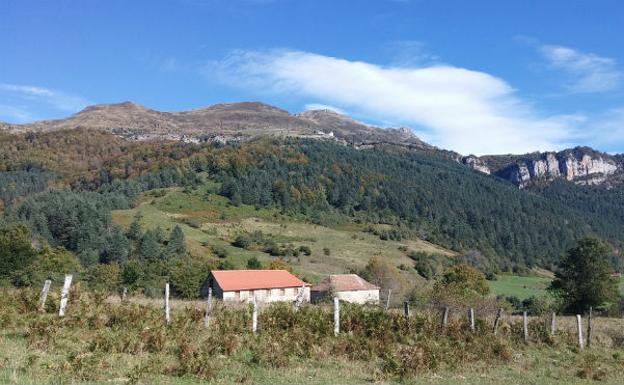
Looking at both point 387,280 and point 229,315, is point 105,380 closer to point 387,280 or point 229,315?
point 229,315

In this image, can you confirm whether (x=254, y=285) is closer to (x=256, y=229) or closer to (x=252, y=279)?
(x=252, y=279)

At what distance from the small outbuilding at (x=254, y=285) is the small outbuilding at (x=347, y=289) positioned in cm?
228

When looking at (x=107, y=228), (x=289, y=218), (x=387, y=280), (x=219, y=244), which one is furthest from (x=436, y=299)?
(x=289, y=218)

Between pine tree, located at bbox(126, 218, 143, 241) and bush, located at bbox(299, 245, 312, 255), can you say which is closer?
pine tree, located at bbox(126, 218, 143, 241)

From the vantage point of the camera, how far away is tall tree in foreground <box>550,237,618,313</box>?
54.7 m

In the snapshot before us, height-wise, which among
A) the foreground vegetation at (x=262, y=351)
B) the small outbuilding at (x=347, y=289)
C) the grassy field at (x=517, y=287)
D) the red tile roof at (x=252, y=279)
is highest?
the foreground vegetation at (x=262, y=351)

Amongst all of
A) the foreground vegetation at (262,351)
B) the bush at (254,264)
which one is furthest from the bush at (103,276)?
the foreground vegetation at (262,351)

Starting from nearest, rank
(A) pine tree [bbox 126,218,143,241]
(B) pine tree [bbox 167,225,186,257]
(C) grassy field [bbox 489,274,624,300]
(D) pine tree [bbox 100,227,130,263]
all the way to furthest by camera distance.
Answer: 1. (C) grassy field [bbox 489,274,624,300]
2. (D) pine tree [bbox 100,227,130,263]
3. (B) pine tree [bbox 167,225,186,257]
4. (A) pine tree [bbox 126,218,143,241]

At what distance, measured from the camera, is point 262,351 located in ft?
47.8

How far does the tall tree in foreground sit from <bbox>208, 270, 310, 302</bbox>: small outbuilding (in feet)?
103

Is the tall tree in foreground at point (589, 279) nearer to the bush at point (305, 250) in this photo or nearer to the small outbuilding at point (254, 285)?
the small outbuilding at point (254, 285)

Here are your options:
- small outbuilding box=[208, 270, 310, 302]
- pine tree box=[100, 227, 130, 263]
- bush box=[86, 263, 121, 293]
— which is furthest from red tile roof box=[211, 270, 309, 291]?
pine tree box=[100, 227, 130, 263]

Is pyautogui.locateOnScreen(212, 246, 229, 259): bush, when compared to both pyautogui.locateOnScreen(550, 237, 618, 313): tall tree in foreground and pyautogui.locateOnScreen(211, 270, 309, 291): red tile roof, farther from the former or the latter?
pyautogui.locateOnScreen(550, 237, 618, 313): tall tree in foreground

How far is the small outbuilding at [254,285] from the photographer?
217 ft
